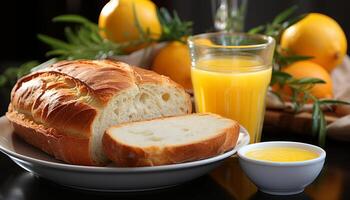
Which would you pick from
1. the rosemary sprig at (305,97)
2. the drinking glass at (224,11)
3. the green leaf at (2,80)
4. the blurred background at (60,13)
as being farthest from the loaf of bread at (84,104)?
the blurred background at (60,13)

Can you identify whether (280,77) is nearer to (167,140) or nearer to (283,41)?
(283,41)

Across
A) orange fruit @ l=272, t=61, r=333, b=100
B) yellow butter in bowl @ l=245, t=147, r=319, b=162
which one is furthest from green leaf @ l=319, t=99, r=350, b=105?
yellow butter in bowl @ l=245, t=147, r=319, b=162

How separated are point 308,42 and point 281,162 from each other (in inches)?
26.0

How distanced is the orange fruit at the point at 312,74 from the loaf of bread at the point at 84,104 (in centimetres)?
39

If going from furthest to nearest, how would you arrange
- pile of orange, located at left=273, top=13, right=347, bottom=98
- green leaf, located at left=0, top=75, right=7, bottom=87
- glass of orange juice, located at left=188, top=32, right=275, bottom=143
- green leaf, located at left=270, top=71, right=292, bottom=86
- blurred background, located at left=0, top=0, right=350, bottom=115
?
blurred background, located at left=0, top=0, right=350, bottom=115
green leaf, located at left=0, top=75, right=7, bottom=87
pile of orange, located at left=273, top=13, right=347, bottom=98
green leaf, located at left=270, top=71, right=292, bottom=86
glass of orange juice, located at left=188, top=32, right=275, bottom=143

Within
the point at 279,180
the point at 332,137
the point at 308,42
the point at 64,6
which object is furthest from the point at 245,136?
the point at 64,6

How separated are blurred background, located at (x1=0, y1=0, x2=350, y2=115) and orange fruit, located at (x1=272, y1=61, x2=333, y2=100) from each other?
100 cm

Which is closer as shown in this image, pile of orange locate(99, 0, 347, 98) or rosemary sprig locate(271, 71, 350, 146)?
rosemary sprig locate(271, 71, 350, 146)

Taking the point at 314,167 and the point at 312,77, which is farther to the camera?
the point at 312,77

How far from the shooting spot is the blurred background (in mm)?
2789

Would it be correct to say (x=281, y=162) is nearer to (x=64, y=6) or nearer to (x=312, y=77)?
(x=312, y=77)

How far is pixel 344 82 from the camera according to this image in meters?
1.91

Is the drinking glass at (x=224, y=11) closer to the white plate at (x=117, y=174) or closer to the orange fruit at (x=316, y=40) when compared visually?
the orange fruit at (x=316, y=40)

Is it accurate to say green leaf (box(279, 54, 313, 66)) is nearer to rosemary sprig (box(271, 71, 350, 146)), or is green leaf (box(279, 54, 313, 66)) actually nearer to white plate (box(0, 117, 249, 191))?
rosemary sprig (box(271, 71, 350, 146))
